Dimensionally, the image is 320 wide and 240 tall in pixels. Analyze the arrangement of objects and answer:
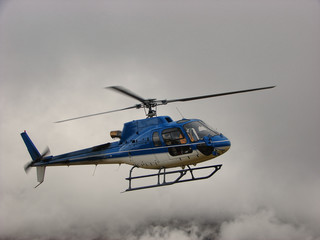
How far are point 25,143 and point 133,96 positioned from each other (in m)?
12.9

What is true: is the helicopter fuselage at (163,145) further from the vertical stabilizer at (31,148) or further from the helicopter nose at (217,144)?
the vertical stabilizer at (31,148)

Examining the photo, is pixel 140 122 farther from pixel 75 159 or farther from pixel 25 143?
pixel 25 143

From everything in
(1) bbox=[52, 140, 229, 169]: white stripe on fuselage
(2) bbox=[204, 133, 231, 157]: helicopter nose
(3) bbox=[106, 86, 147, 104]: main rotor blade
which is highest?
(3) bbox=[106, 86, 147, 104]: main rotor blade

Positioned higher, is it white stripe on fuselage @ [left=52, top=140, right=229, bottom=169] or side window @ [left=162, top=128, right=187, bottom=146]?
side window @ [left=162, top=128, right=187, bottom=146]

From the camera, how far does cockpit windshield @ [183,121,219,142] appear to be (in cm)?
1912

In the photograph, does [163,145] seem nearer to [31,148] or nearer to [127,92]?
[127,92]

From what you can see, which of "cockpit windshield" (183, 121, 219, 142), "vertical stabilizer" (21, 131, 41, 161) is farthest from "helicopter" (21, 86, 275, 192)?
"vertical stabilizer" (21, 131, 41, 161)

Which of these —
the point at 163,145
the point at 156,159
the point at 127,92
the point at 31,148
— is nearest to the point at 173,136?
the point at 163,145

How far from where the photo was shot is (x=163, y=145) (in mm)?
19906

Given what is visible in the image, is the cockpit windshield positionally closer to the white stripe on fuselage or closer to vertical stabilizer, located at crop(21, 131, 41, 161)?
the white stripe on fuselage

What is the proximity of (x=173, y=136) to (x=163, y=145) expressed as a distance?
32.9 inches

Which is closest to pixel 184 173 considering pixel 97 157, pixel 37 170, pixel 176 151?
pixel 176 151

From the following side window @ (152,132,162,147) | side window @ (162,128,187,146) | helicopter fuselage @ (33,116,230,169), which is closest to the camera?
helicopter fuselage @ (33,116,230,169)

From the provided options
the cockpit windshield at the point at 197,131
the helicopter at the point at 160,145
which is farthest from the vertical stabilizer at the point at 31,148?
the cockpit windshield at the point at 197,131
